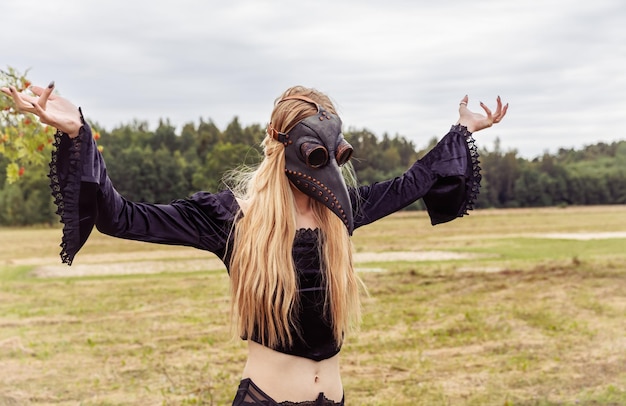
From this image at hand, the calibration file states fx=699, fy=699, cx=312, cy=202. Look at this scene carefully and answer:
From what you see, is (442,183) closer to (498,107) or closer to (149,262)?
(498,107)

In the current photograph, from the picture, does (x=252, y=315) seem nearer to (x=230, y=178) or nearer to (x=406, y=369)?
(x=230, y=178)

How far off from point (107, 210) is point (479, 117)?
1.74 meters

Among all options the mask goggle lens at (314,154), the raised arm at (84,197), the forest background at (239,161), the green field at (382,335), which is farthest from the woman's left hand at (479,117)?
the forest background at (239,161)

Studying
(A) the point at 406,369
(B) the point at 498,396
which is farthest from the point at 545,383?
(A) the point at 406,369

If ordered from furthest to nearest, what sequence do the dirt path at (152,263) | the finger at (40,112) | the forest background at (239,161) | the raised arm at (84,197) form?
the forest background at (239,161) < the dirt path at (152,263) < the raised arm at (84,197) < the finger at (40,112)

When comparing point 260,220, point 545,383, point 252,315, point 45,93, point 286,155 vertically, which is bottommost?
point 545,383

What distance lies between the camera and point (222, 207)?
2699 mm

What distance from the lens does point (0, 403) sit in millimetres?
7422

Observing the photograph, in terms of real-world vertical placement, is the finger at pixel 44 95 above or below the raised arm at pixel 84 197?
above

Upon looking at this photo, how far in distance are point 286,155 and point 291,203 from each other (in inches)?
7.3

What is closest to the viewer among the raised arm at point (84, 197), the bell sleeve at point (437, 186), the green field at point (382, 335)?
the raised arm at point (84, 197)

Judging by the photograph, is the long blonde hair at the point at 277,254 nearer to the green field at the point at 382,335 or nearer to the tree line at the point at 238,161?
the green field at the point at 382,335

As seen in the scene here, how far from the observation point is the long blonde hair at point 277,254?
2.60 metres

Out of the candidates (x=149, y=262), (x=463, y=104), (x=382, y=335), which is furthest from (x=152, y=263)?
(x=463, y=104)
